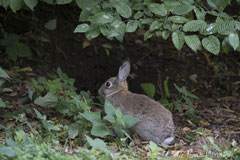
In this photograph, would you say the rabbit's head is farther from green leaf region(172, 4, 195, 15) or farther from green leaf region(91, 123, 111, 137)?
green leaf region(172, 4, 195, 15)

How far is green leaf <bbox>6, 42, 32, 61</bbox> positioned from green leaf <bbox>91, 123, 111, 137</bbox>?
3.22m

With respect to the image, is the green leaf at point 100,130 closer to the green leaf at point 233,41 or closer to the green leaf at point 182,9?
the green leaf at point 182,9

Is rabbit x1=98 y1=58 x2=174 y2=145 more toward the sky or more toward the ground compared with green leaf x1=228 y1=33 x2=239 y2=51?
more toward the ground

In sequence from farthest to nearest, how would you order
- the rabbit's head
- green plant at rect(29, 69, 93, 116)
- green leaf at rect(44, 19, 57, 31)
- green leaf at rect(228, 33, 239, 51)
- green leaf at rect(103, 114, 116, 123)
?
1. green leaf at rect(44, 19, 57, 31)
2. the rabbit's head
3. green plant at rect(29, 69, 93, 116)
4. green leaf at rect(103, 114, 116, 123)
5. green leaf at rect(228, 33, 239, 51)

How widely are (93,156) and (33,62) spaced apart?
4506 millimetres

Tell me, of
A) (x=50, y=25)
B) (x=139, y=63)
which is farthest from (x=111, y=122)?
(x=50, y=25)

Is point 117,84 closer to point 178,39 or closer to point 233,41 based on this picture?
point 178,39

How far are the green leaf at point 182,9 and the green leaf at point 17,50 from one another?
12.6 ft

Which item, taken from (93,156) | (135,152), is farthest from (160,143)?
(93,156)

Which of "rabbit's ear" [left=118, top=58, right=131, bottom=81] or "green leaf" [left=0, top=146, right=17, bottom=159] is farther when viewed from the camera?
"rabbit's ear" [left=118, top=58, right=131, bottom=81]

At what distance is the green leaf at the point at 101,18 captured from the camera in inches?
173

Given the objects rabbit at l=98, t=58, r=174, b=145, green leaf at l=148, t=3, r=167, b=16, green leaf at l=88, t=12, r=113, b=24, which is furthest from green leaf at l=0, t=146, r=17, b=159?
green leaf at l=148, t=3, r=167, b=16

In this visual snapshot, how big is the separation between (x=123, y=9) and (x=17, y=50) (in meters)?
3.50

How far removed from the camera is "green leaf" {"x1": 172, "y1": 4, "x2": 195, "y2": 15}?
14.6 feet
